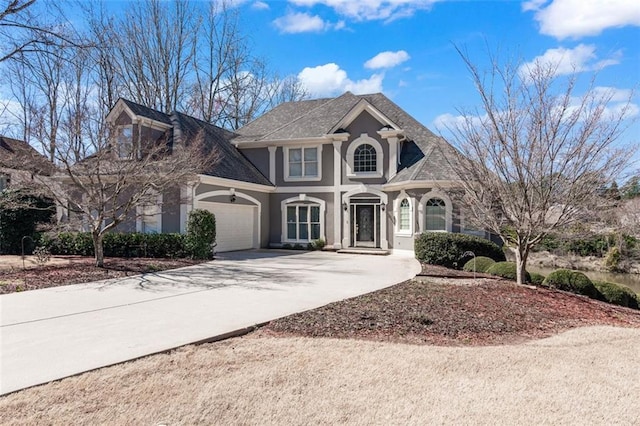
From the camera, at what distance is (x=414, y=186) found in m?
17.2

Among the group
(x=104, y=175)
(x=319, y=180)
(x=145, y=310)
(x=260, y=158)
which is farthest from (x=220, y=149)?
(x=145, y=310)

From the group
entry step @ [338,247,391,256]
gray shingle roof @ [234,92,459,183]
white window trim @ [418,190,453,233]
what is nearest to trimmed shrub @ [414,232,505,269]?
white window trim @ [418,190,453,233]

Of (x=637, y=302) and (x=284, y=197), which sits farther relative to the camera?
(x=284, y=197)

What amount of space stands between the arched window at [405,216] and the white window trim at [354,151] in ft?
6.43

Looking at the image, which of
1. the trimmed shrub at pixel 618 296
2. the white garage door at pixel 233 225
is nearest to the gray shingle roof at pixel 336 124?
the white garage door at pixel 233 225

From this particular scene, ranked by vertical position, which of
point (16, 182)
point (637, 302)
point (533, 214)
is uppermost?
point (16, 182)

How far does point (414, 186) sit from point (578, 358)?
1247 centimetres

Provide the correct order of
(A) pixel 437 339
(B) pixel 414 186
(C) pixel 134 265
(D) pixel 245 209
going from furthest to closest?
(D) pixel 245 209
(B) pixel 414 186
(C) pixel 134 265
(A) pixel 437 339

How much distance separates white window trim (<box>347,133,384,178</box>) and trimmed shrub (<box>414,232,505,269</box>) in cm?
521

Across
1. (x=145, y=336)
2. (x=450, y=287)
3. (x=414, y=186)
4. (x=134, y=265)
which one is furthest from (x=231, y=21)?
(x=145, y=336)

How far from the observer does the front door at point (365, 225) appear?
1956 cm

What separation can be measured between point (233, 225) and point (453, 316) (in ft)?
43.4

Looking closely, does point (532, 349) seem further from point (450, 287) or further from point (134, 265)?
point (134, 265)

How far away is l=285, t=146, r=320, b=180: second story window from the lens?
2042cm
